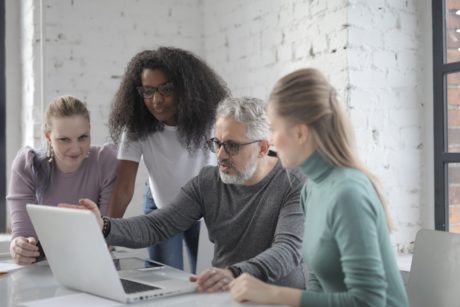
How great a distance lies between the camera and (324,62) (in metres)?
2.36

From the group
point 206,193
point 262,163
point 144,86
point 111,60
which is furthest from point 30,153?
point 111,60

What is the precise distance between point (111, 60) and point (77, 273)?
1.77 meters

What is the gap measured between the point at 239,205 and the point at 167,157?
54 cm

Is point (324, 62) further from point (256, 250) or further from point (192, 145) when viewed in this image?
point (256, 250)

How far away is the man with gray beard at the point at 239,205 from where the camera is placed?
165cm

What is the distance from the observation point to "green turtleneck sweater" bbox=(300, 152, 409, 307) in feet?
3.58

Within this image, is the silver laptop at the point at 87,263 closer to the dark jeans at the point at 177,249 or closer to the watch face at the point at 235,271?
the watch face at the point at 235,271

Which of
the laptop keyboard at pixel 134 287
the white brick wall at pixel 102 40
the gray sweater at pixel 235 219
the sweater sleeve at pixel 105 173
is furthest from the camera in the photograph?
the white brick wall at pixel 102 40

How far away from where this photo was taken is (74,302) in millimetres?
1293

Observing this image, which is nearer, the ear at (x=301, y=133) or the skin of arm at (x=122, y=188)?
the ear at (x=301, y=133)

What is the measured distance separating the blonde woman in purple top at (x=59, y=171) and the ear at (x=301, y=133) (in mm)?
935

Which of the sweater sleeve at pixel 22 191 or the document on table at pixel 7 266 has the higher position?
the sweater sleeve at pixel 22 191

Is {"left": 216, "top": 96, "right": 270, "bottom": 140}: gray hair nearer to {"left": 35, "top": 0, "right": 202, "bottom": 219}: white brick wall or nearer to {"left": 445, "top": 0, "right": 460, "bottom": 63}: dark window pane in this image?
{"left": 445, "top": 0, "right": 460, "bottom": 63}: dark window pane

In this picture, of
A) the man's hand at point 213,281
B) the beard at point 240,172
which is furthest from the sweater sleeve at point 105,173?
the man's hand at point 213,281
